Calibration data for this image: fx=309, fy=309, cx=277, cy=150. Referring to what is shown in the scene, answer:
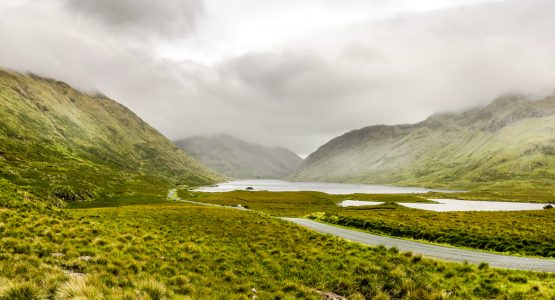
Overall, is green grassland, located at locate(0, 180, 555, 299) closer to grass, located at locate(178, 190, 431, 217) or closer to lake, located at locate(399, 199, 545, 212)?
grass, located at locate(178, 190, 431, 217)

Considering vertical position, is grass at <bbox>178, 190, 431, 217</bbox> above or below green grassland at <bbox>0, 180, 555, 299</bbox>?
below

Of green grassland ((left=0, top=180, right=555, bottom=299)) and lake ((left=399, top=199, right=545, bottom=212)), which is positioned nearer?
green grassland ((left=0, top=180, right=555, bottom=299))

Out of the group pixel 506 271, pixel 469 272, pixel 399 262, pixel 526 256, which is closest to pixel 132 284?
pixel 399 262

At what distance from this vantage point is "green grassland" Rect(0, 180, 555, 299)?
10.7 m

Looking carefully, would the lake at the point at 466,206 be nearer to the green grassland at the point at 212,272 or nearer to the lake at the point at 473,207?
the lake at the point at 473,207

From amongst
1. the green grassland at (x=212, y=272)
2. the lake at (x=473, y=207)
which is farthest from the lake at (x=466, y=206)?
the green grassland at (x=212, y=272)

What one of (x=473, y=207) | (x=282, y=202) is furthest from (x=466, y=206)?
(x=282, y=202)

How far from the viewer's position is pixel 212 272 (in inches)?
606

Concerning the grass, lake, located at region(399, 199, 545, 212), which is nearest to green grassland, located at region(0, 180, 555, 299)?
the grass

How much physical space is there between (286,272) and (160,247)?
8.72m

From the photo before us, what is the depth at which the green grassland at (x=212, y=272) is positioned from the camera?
10719 millimetres

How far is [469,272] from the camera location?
17438mm

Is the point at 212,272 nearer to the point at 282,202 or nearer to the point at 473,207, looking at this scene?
the point at 282,202

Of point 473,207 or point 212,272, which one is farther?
point 473,207
